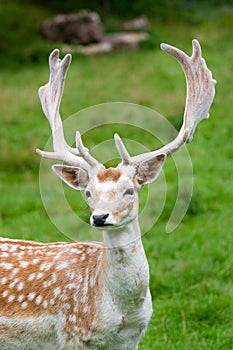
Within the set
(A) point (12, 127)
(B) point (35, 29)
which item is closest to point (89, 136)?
(A) point (12, 127)

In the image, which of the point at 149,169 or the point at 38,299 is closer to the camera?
the point at 149,169

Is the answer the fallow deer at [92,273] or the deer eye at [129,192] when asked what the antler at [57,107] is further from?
the deer eye at [129,192]

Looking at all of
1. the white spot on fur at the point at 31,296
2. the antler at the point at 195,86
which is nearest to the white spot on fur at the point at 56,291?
the white spot on fur at the point at 31,296

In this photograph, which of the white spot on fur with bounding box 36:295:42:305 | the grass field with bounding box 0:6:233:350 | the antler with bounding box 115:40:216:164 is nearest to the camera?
the white spot on fur with bounding box 36:295:42:305

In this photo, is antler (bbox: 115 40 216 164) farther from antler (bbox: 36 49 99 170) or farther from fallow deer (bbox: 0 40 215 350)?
antler (bbox: 36 49 99 170)

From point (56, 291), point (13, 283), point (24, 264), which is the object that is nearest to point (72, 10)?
point (24, 264)

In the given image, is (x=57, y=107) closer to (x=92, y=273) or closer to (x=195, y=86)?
(x=195, y=86)

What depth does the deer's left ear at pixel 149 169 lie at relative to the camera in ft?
15.3

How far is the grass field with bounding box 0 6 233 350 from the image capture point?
654 cm

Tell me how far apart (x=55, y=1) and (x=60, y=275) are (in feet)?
67.8

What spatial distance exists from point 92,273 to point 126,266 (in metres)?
0.35

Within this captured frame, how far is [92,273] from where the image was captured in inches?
194

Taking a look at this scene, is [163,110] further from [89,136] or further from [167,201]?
[167,201]

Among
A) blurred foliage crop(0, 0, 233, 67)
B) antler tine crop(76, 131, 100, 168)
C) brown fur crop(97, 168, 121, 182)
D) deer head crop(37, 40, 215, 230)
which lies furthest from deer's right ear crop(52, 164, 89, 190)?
blurred foliage crop(0, 0, 233, 67)
